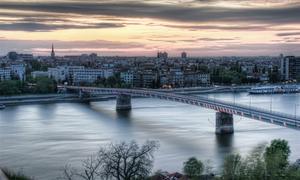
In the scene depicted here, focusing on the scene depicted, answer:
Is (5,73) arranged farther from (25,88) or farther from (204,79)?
(204,79)

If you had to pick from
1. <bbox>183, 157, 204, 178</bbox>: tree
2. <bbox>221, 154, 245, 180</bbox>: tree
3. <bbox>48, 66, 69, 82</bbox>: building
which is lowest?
<bbox>183, 157, 204, 178</bbox>: tree

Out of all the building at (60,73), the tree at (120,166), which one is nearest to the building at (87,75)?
the building at (60,73)

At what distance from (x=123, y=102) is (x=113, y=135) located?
20.8 ft

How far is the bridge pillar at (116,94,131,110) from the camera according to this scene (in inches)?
672

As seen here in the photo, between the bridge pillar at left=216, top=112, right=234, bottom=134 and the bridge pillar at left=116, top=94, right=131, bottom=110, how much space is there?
18.4 feet

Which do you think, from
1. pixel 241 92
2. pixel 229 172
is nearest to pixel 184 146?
pixel 229 172

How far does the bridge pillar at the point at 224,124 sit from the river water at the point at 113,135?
17cm

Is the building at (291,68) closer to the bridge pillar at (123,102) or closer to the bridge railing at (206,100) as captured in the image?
the bridge railing at (206,100)

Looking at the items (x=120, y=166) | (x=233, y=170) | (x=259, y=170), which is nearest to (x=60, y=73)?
(x=120, y=166)

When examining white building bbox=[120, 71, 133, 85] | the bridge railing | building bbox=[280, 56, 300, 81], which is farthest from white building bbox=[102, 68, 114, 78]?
building bbox=[280, 56, 300, 81]

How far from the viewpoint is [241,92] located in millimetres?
25359

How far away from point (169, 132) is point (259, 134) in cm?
167

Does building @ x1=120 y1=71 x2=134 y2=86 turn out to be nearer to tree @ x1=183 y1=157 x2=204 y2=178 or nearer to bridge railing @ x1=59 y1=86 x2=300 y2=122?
bridge railing @ x1=59 y1=86 x2=300 y2=122

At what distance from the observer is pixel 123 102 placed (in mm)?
17297
